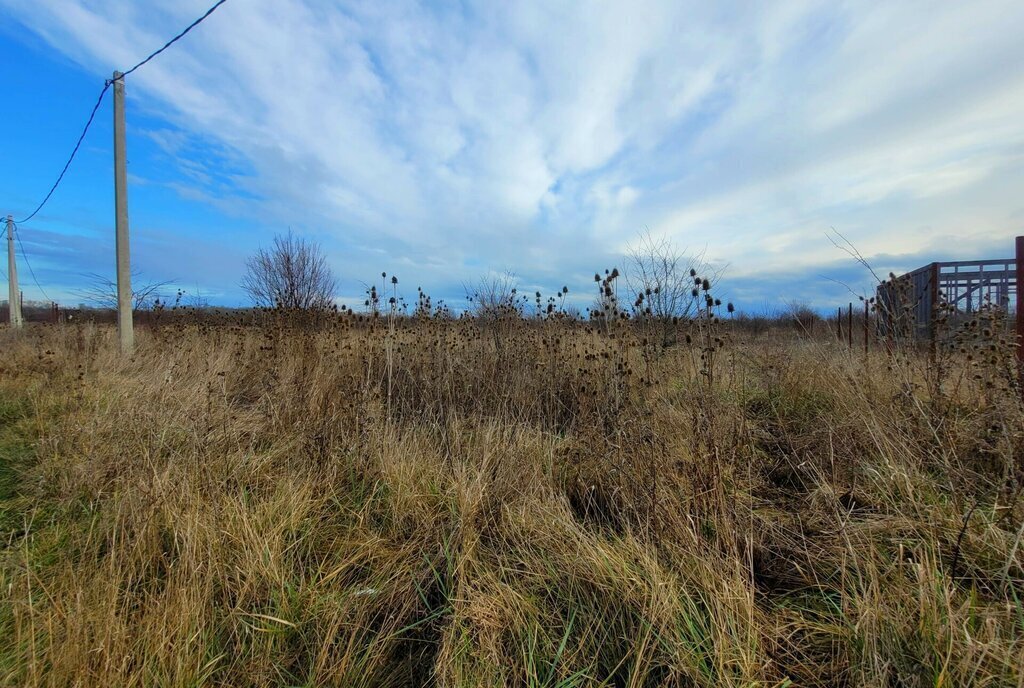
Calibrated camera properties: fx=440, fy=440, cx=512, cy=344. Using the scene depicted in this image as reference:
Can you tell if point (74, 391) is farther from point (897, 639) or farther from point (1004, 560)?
point (1004, 560)

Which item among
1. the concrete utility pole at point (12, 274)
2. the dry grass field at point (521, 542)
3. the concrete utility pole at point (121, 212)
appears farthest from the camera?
the concrete utility pole at point (12, 274)

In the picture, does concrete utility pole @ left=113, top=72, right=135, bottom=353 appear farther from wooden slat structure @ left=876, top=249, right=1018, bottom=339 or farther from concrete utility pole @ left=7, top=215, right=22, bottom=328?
concrete utility pole @ left=7, top=215, right=22, bottom=328

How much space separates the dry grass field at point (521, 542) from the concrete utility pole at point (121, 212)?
4.48 m

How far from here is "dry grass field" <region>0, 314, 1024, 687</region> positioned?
1.61 metres

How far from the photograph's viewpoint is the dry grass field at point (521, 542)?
1.61 metres

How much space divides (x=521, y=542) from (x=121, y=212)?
32.3ft

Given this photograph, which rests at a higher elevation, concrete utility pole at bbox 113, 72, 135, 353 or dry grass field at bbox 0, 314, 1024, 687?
concrete utility pole at bbox 113, 72, 135, 353

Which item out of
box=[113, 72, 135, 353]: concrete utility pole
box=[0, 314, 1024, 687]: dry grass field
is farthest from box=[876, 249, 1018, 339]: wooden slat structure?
box=[113, 72, 135, 353]: concrete utility pole

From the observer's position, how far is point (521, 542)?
7.52 feet

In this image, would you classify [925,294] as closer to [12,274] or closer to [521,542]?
[521,542]

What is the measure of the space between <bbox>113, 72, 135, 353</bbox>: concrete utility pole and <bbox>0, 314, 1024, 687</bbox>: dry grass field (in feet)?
14.7

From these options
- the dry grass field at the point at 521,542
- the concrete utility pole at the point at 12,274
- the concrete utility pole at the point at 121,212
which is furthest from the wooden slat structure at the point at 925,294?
the concrete utility pole at the point at 12,274

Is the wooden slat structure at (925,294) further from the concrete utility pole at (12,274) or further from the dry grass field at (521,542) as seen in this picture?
the concrete utility pole at (12,274)

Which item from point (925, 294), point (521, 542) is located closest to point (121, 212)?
point (521, 542)
